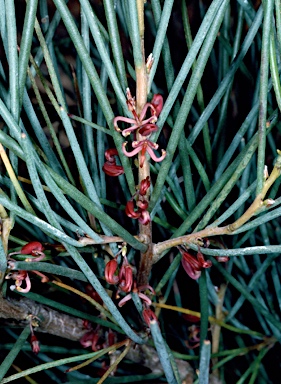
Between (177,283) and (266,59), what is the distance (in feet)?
1.03

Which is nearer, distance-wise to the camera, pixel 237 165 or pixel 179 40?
pixel 237 165

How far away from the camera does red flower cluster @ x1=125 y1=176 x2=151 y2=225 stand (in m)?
0.29

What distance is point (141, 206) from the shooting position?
30 centimetres

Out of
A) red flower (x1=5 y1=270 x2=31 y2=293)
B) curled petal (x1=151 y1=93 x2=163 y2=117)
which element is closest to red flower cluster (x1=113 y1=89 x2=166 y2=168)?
curled petal (x1=151 y1=93 x2=163 y2=117)

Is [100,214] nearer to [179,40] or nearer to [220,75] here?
[220,75]

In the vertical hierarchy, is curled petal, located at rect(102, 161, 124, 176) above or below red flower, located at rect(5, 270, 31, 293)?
above

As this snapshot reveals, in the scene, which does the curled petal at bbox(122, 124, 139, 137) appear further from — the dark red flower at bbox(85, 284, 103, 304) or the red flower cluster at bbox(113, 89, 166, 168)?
the dark red flower at bbox(85, 284, 103, 304)

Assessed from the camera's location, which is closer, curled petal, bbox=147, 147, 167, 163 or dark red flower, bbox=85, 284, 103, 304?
curled petal, bbox=147, 147, 167, 163

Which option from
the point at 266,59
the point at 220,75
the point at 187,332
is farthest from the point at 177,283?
the point at 266,59

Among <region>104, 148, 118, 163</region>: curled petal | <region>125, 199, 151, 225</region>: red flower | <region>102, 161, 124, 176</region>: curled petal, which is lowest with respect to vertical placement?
<region>125, 199, 151, 225</region>: red flower

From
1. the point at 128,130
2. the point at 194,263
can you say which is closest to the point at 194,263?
the point at 194,263

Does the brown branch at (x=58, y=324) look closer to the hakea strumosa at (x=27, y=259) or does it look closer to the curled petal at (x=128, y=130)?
the hakea strumosa at (x=27, y=259)

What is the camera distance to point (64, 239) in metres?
0.29

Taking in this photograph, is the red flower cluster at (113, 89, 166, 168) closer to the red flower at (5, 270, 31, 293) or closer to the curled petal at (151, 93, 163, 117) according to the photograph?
the curled petal at (151, 93, 163, 117)
